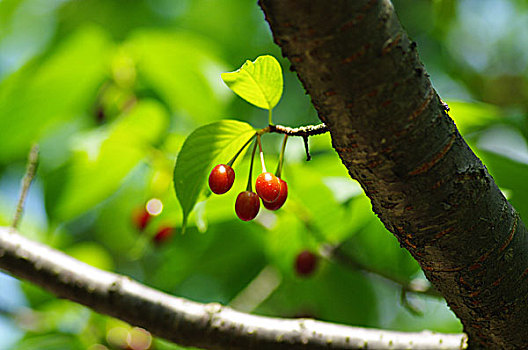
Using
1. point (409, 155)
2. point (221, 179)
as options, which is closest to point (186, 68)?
point (221, 179)

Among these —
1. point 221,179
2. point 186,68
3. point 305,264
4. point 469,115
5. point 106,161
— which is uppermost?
point 221,179

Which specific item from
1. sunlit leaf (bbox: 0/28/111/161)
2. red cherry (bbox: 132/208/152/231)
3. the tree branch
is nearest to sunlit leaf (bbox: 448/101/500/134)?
the tree branch

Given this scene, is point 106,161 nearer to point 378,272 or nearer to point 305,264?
point 305,264

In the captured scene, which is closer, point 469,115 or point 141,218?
point 469,115

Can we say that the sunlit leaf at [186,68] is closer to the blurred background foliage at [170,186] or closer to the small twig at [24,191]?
the blurred background foliage at [170,186]

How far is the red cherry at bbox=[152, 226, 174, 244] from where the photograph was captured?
1997 millimetres

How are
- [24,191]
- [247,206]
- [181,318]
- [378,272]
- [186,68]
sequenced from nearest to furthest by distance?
[247,206]
[181,318]
[24,191]
[378,272]
[186,68]

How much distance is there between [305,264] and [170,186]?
616mm

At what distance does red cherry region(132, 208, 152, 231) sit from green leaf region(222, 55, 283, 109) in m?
1.17

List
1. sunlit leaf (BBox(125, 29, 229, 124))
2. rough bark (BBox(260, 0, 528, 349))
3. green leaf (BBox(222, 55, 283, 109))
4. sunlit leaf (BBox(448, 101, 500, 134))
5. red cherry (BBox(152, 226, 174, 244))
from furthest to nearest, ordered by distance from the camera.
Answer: sunlit leaf (BBox(125, 29, 229, 124)), red cherry (BBox(152, 226, 174, 244)), sunlit leaf (BBox(448, 101, 500, 134)), green leaf (BBox(222, 55, 283, 109)), rough bark (BBox(260, 0, 528, 349))

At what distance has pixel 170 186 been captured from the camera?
1607mm

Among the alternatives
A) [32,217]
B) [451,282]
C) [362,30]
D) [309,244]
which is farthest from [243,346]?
[32,217]

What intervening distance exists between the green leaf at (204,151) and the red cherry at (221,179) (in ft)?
0.16

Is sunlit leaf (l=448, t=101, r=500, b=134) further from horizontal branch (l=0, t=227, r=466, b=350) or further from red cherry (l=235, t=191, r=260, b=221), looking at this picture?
red cherry (l=235, t=191, r=260, b=221)
